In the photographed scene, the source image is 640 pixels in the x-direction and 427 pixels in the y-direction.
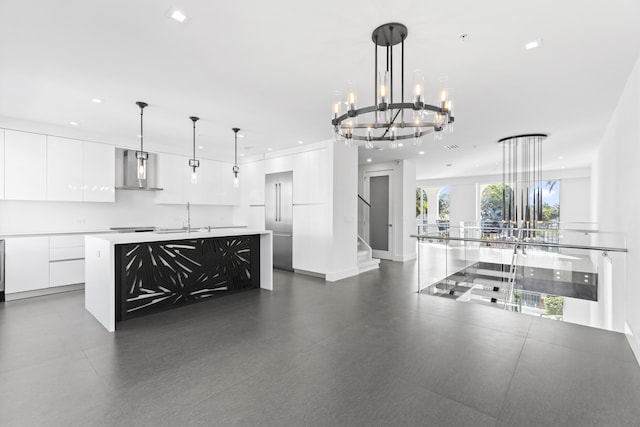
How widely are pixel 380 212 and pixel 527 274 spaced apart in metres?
3.90

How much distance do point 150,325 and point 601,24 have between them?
524 cm

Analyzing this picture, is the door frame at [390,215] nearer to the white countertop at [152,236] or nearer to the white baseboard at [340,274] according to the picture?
the white baseboard at [340,274]

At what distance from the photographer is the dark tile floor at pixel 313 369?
1.95 meters

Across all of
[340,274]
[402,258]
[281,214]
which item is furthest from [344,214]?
[402,258]

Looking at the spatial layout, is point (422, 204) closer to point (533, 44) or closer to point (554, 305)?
point (554, 305)

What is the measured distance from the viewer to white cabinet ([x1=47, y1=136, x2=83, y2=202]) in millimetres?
5070

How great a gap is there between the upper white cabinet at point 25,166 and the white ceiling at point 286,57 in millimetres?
489

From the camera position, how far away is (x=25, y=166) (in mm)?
4836

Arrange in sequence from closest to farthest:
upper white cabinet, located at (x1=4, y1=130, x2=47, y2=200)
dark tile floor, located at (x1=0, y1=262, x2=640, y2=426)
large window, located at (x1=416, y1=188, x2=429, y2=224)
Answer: dark tile floor, located at (x1=0, y1=262, x2=640, y2=426) < upper white cabinet, located at (x1=4, y1=130, x2=47, y2=200) < large window, located at (x1=416, y1=188, x2=429, y2=224)

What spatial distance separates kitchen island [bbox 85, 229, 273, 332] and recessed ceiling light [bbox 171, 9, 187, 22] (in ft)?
8.35

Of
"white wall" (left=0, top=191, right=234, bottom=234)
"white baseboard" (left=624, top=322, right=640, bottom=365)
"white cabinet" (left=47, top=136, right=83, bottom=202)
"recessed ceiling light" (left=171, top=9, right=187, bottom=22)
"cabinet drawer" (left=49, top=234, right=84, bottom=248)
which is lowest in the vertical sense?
"white baseboard" (left=624, top=322, right=640, bottom=365)

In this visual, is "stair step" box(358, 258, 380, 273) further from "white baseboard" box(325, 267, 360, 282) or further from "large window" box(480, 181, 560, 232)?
"large window" box(480, 181, 560, 232)

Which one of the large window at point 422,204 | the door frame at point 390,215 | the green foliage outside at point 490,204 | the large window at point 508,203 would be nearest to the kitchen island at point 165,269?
the door frame at point 390,215

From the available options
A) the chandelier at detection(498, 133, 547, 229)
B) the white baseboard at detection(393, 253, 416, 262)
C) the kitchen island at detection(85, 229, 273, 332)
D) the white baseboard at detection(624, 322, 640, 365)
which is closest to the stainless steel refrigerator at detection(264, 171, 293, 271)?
the kitchen island at detection(85, 229, 273, 332)
